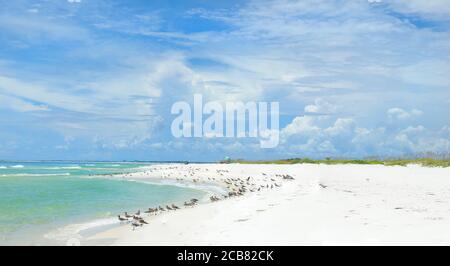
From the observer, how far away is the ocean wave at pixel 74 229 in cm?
1238

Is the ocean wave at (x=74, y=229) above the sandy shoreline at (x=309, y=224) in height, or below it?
below

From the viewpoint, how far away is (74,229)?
45.3ft

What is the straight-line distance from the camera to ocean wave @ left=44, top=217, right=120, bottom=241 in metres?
12.4

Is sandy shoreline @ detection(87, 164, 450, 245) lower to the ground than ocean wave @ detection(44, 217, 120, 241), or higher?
higher

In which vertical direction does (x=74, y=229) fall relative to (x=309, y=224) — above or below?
below

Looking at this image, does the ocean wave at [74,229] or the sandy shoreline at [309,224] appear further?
the ocean wave at [74,229]

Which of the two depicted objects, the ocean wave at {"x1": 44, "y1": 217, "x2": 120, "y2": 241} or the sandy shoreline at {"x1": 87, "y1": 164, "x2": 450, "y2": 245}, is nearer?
the sandy shoreline at {"x1": 87, "y1": 164, "x2": 450, "y2": 245}

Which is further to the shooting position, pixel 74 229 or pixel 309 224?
pixel 74 229

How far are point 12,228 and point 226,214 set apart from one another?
7273 mm
